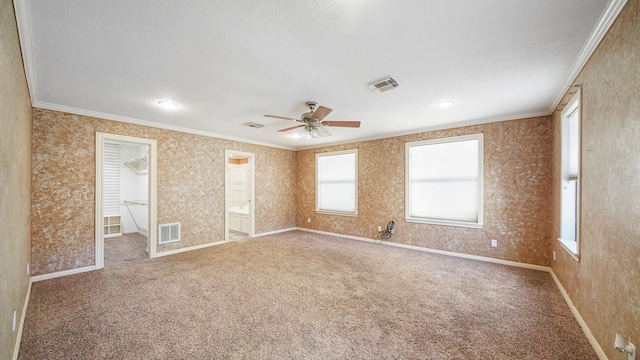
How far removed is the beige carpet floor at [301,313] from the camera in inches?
74.0

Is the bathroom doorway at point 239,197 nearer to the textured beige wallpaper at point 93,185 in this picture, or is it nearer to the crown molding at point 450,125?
the textured beige wallpaper at point 93,185

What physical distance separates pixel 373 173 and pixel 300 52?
149 inches

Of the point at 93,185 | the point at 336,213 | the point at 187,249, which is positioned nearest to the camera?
the point at 93,185

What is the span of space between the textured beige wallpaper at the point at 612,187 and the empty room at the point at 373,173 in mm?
19

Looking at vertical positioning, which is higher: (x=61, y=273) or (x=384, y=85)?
(x=384, y=85)

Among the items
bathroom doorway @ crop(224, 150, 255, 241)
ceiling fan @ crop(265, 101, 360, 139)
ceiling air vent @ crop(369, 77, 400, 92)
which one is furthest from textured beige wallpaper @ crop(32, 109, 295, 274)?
ceiling air vent @ crop(369, 77, 400, 92)

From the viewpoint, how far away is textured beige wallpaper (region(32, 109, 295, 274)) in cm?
325

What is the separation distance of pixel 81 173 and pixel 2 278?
277cm

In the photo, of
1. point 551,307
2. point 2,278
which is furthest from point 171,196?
point 551,307

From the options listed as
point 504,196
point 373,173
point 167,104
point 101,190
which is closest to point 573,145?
point 504,196

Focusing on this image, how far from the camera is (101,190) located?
3713mm

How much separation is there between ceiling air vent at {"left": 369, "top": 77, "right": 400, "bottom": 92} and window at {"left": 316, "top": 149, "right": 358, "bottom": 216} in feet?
9.77

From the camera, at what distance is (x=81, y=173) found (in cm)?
353

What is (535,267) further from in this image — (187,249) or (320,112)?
(187,249)
